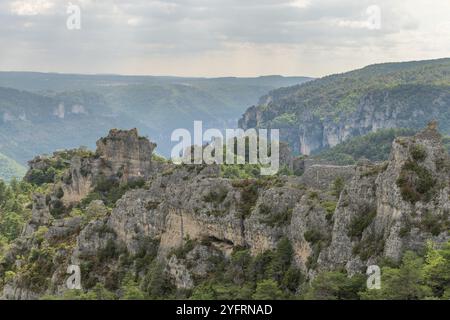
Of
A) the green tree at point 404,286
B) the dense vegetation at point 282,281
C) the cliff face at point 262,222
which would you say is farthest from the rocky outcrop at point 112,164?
the green tree at point 404,286

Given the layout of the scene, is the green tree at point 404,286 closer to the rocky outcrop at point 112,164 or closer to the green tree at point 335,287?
the green tree at point 335,287

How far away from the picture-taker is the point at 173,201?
175 ft

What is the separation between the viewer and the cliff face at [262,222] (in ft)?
122

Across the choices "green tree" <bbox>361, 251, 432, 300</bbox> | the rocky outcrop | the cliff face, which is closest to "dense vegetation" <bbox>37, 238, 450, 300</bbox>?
"green tree" <bbox>361, 251, 432, 300</bbox>

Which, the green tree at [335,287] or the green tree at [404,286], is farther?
the green tree at [335,287]

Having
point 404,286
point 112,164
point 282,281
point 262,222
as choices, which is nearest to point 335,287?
point 404,286

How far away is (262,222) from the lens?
45469mm

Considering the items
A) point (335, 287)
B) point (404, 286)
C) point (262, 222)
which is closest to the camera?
point (404, 286)

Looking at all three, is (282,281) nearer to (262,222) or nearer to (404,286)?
(262,222)

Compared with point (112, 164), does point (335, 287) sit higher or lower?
lower

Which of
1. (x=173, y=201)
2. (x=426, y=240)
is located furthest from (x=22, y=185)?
(x=426, y=240)

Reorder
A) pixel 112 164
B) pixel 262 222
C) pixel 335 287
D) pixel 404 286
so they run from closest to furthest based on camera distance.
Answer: pixel 404 286 → pixel 335 287 → pixel 262 222 → pixel 112 164

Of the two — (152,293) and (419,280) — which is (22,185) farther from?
(419,280)

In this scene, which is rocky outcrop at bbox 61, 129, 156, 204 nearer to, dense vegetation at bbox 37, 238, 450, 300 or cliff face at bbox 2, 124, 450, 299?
cliff face at bbox 2, 124, 450, 299
